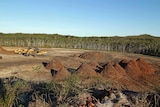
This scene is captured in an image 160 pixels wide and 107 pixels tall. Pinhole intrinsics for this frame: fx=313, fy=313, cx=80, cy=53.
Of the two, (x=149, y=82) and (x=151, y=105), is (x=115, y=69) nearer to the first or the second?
(x=149, y=82)

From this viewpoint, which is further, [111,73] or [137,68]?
[137,68]

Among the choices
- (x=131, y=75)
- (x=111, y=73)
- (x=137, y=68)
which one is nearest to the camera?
(x=111, y=73)

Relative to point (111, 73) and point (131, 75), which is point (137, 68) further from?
point (111, 73)

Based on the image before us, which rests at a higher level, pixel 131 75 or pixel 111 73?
pixel 111 73

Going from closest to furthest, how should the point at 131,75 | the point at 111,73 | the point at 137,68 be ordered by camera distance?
the point at 111,73
the point at 131,75
the point at 137,68

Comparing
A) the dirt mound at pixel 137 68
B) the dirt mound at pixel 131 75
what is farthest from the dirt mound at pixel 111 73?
the dirt mound at pixel 137 68

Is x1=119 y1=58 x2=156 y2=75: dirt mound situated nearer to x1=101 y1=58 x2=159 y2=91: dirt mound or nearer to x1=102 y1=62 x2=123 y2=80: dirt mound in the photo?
x1=101 y1=58 x2=159 y2=91: dirt mound

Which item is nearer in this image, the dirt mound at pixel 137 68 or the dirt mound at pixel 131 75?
the dirt mound at pixel 131 75

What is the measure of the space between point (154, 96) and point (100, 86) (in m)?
2.62

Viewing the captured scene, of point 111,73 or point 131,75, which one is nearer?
point 111,73

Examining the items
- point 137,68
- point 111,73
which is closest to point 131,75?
point 137,68

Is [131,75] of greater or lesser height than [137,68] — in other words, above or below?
below

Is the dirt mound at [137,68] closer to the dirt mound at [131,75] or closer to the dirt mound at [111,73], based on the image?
the dirt mound at [131,75]

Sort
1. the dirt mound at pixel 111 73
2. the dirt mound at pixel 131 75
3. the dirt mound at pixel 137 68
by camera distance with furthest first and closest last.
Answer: the dirt mound at pixel 137 68 → the dirt mound at pixel 111 73 → the dirt mound at pixel 131 75
